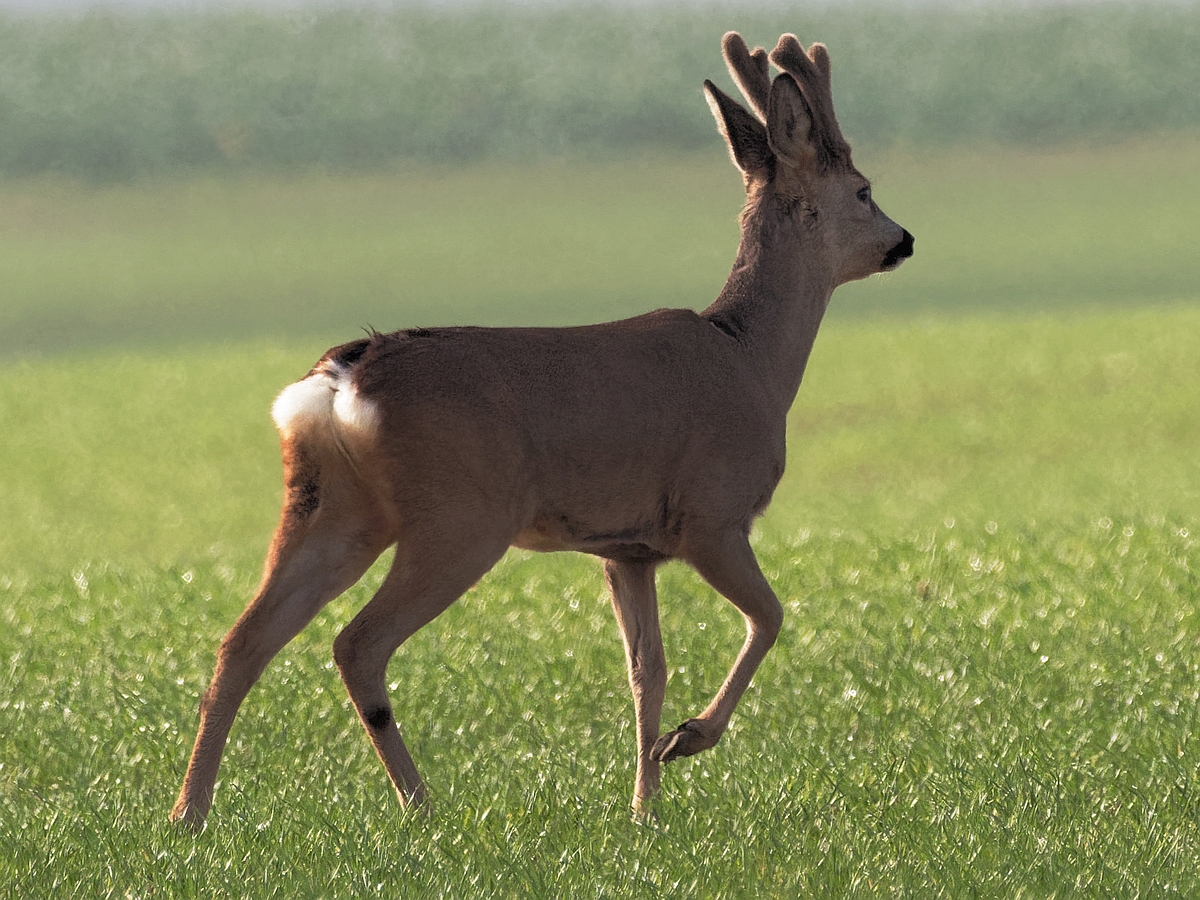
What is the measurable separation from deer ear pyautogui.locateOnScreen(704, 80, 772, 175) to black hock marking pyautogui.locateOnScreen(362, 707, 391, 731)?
2.19 m

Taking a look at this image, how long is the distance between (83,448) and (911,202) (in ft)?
86.2

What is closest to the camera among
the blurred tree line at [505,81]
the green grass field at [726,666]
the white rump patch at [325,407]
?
the green grass field at [726,666]

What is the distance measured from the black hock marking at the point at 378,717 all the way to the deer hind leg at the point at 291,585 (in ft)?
1.05

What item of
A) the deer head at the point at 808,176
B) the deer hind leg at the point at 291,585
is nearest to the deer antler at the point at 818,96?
the deer head at the point at 808,176

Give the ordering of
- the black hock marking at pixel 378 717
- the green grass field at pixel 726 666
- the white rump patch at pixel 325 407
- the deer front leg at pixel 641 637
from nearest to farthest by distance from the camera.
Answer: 1. the green grass field at pixel 726 666
2. the white rump patch at pixel 325 407
3. the black hock marking at pixel 378 717
4. the deer front leg at pixel 641 637

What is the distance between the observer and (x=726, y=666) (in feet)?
27.0

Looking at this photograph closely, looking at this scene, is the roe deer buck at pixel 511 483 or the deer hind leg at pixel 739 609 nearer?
the roe deer buck at pixel 511 483

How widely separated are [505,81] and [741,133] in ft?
139

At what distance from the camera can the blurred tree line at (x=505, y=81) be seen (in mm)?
45594

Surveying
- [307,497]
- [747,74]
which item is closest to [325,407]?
[307,497]

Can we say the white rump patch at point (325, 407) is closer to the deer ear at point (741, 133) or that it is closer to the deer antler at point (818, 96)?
the deer ear at point (741, 133)

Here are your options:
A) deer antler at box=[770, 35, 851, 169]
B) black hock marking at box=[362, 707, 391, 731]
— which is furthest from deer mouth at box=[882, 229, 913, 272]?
black hock marking at box=[362, 707, 391, 731]

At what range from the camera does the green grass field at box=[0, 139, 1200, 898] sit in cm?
534

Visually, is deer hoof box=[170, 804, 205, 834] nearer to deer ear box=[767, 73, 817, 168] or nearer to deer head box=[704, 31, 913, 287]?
deer head box=[704, 31, 913, 287]
